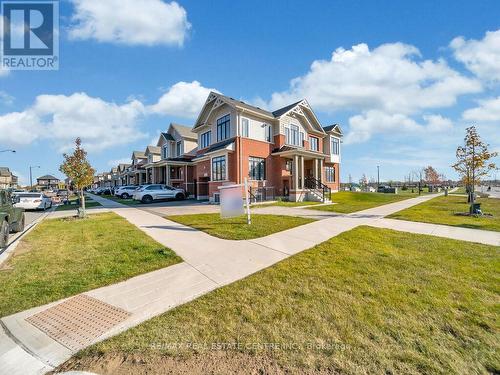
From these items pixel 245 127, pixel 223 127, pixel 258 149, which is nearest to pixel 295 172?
pixel 258 149

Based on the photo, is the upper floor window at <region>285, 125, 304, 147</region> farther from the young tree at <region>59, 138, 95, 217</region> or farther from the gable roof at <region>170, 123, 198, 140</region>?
the young tree at <region>59, 138, 95, 217</region>

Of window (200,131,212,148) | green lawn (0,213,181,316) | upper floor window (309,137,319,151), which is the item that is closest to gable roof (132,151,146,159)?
window (200,131,212,148)

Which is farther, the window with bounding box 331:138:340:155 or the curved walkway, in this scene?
the window with bounding box 331:138:340:155

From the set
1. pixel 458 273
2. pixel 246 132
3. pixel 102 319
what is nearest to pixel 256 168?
pixel 246 132

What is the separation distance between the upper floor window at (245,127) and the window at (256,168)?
2148 mm

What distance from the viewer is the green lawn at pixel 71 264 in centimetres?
429

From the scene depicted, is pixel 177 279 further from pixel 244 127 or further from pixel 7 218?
pixel 244 127

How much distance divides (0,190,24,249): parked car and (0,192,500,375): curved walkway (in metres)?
4.06

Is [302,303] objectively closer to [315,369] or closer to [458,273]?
[315,369]

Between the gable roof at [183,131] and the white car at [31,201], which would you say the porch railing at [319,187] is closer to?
the gable roof at [183,131]

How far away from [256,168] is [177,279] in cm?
1769

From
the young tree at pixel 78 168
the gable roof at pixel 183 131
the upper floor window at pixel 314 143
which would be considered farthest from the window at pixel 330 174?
the young tree at pixel 78 168

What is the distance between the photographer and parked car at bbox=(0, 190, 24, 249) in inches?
293

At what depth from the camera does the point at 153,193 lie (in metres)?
25.2
